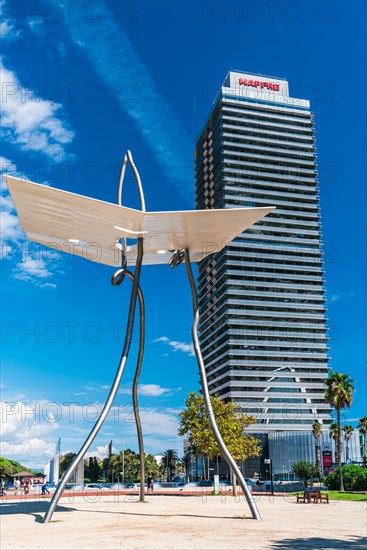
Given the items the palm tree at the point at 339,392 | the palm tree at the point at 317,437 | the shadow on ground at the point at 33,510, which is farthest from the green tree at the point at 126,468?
the shadow on ground at the point at 33,510

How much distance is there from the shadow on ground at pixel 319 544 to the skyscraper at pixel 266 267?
104588 mm

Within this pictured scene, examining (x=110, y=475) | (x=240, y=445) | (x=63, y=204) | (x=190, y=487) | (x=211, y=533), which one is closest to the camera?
(x=211, y=533)

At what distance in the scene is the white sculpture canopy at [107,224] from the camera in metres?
18.2

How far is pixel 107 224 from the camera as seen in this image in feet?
66.8

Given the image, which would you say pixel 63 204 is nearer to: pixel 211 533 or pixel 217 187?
pixel 211 533

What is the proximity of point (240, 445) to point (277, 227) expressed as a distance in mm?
102259

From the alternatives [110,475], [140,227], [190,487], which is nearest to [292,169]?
[110,475]

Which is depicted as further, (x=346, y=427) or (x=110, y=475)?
(x=110, y=475)

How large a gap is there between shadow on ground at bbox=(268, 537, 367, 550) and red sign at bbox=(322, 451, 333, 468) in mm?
90764

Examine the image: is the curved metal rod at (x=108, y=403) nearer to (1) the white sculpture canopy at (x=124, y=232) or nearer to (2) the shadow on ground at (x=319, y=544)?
(1) the white sculpture canopy at (x=124, y=232)

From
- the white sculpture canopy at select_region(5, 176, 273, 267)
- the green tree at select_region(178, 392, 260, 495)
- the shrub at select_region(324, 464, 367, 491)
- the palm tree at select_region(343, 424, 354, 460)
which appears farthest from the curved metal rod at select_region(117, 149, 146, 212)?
the palm tree at select_region(343, 424, 354, 460)

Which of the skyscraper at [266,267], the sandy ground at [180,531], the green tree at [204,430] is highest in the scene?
the skyscraper at [266,267]

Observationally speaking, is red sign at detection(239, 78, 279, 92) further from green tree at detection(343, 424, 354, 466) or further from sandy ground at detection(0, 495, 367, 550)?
sandy ground at detection(0, 495, 367, 550)

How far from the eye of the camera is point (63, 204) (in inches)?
727
